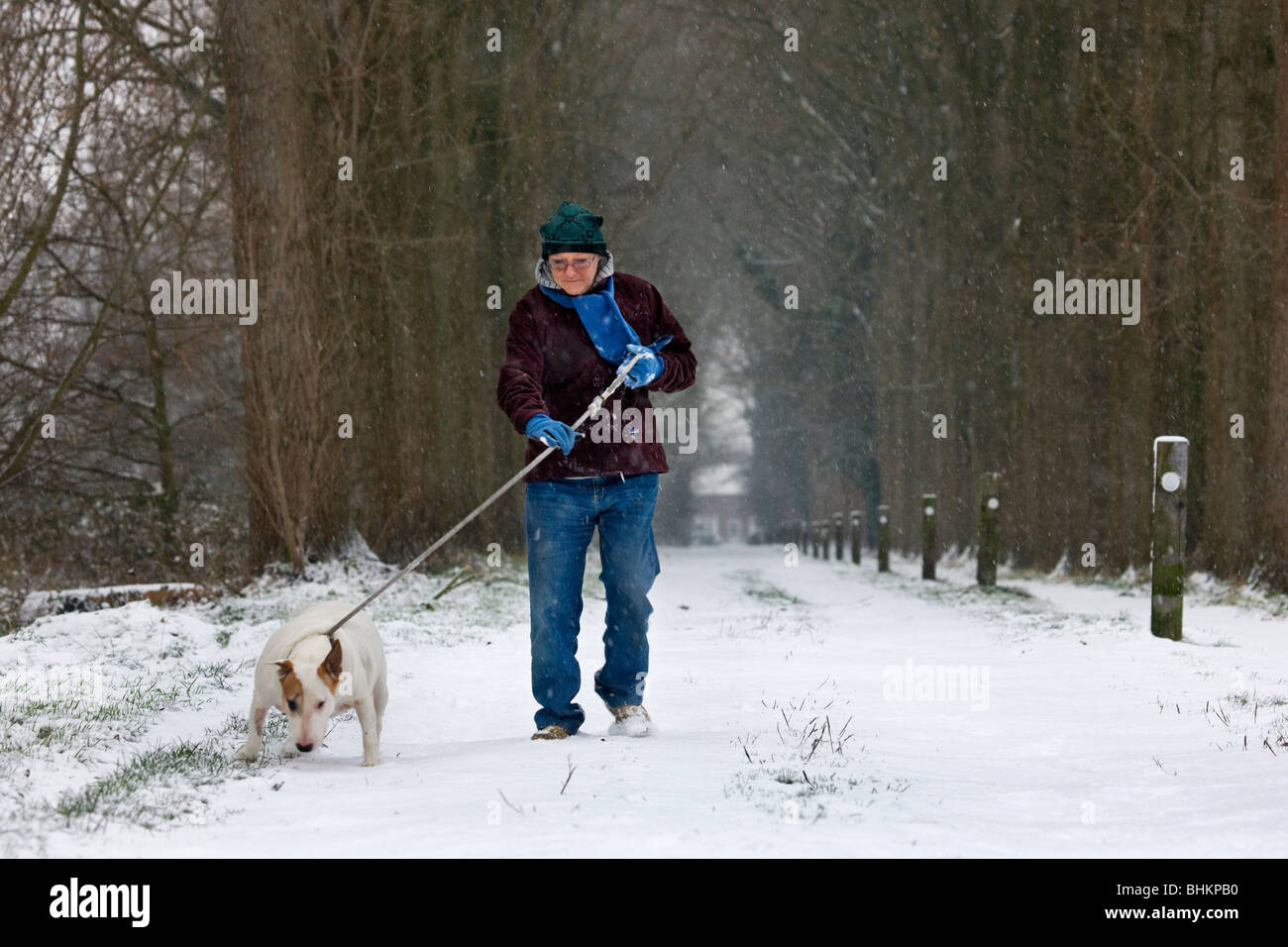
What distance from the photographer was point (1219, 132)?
13.9 m

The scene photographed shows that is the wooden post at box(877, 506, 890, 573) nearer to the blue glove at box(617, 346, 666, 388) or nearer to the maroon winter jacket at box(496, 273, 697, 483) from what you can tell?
the maroon winter jacket at box(496, 273, 697, 483)

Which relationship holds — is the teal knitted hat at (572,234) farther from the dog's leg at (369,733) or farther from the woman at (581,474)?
the dog's leg at (369,733)

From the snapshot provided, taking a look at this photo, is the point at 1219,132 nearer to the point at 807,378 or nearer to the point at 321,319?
the point at 321,319

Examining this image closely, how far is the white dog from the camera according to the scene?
5.18 metres

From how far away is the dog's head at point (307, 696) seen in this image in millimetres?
5156

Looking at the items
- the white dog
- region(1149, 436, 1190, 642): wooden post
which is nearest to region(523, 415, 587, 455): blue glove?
the white dog

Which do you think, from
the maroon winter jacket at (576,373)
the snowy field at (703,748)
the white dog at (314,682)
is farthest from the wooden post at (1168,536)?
the white dog at (314,682)

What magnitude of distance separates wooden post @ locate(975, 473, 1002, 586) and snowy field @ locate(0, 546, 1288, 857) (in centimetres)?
461

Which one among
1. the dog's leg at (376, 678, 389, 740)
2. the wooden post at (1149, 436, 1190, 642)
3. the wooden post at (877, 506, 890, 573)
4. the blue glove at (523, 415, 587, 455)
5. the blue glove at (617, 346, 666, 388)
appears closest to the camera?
the blue glove at (523, 415, 587, 455)

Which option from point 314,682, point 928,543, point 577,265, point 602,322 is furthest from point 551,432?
point 928,543

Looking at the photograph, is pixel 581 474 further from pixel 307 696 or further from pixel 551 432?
pixel 307 696

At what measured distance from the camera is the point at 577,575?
605 cm

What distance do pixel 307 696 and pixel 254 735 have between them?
38cm

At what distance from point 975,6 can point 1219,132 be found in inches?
390
